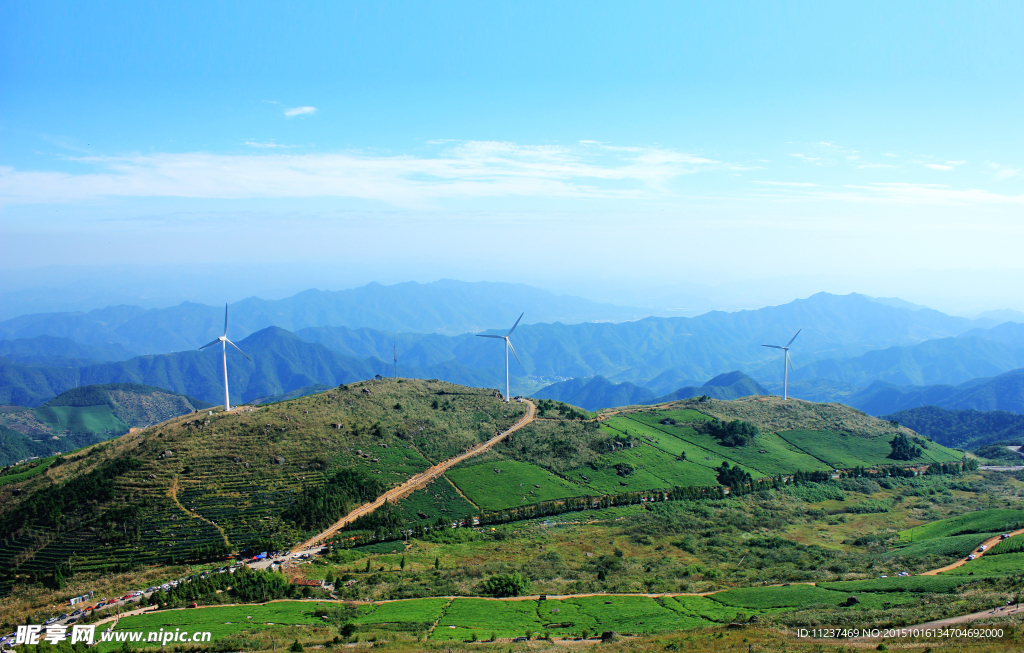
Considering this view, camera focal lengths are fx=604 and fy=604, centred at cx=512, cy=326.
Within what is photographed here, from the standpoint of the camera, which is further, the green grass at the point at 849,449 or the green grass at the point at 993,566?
the green grass at the point at 849,449

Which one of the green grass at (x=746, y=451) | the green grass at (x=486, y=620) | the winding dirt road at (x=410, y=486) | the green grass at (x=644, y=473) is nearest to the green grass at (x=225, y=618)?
the green grass at (x=486, y=620)

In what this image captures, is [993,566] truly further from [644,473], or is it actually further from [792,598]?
[644,473]

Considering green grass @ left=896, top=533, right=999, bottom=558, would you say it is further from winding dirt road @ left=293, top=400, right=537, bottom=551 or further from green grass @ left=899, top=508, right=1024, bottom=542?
winding dirt road @ left=293, top=400, right=537, bottom=551

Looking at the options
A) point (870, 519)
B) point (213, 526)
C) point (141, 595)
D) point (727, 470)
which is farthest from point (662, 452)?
point (141, 595)

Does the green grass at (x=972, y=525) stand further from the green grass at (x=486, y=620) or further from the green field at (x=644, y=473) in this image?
the green grass at (x=486, y=620)

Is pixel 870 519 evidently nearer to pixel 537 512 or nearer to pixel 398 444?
pixel 537 512

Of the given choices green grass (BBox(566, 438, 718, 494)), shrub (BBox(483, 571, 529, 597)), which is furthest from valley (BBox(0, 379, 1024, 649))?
shrub (BBox(483, 571, 529, 597))
